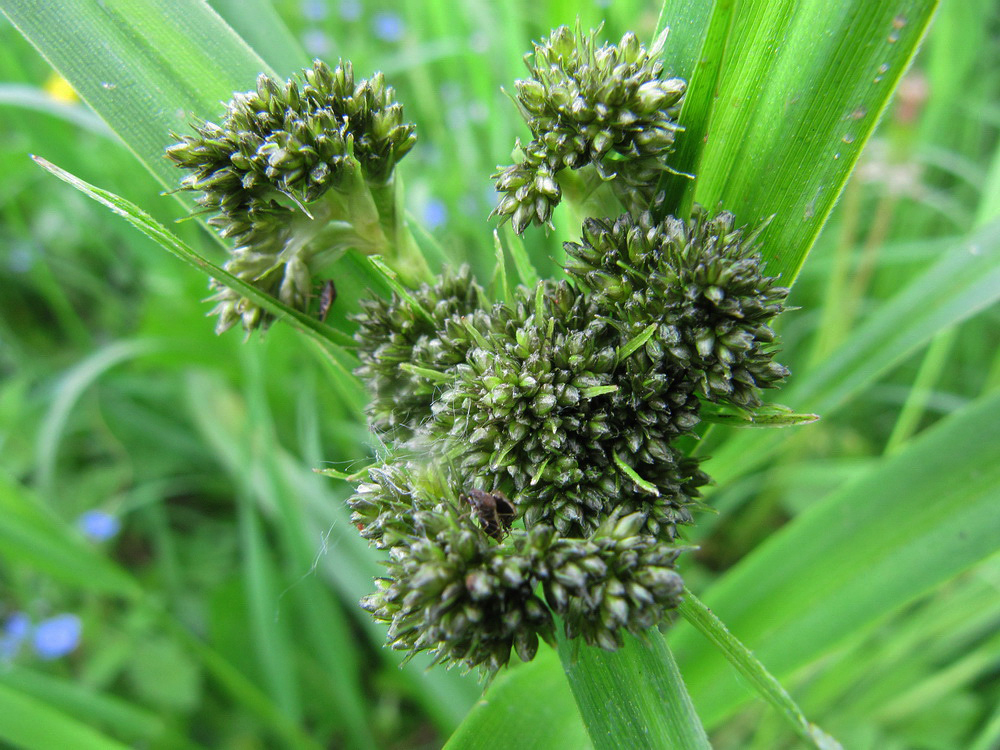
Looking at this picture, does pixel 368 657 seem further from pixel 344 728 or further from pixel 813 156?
pixel 813 156

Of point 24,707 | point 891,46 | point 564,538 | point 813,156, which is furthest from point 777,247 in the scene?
point 24,707

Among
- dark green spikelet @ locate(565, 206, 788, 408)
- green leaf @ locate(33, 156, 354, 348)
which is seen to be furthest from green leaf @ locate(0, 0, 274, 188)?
dark green spikelet @ locate(565, 206, 788, 408)

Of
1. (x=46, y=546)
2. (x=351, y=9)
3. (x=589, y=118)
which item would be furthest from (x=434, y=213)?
(x=589, y=118)

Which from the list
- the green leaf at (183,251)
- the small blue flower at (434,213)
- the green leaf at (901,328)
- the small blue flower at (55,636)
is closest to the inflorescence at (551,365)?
the green leaf at (183,251)

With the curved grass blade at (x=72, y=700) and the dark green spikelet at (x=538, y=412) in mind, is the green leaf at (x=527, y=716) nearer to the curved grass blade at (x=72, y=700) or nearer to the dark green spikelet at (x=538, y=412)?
the dark green spikelet at (x=538, y=412)

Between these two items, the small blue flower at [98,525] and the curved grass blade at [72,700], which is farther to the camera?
the small blue flower at [98,525]

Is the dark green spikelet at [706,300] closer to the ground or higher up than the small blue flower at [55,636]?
higher up

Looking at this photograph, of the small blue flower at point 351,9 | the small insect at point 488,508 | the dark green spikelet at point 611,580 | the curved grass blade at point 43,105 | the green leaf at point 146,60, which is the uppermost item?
the small blue flower at point 351,9

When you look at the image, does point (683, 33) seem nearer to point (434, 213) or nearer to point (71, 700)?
point (434, 213)
